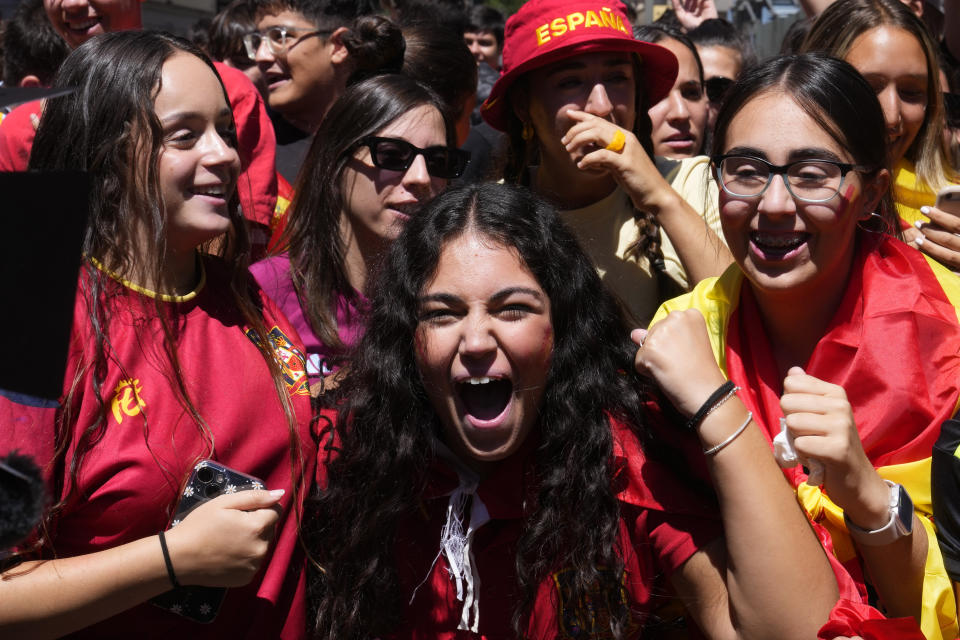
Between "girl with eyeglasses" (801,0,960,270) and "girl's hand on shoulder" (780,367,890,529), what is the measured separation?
1246mm

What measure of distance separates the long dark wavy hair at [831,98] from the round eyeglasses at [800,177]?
0.07 meters

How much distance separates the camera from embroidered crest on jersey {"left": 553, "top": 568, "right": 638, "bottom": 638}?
228 cm

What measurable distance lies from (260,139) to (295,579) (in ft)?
6.11

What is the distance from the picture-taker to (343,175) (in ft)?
10.3

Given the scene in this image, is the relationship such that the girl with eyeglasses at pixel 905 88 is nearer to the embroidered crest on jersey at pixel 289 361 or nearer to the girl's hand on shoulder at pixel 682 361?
the girl's hand on shoulder at pixel 682 361

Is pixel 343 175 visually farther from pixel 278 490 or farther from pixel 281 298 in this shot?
pixel 278 490

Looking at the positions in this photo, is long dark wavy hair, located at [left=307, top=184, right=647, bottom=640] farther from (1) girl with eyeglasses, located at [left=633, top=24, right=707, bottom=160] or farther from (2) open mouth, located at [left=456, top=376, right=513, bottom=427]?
(1) girl with eyeglasses, located at [left=633, top=24, right=707, bottom=160]

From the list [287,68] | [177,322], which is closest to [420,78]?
[287,68]

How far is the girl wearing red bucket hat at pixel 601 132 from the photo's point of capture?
2.98 meters

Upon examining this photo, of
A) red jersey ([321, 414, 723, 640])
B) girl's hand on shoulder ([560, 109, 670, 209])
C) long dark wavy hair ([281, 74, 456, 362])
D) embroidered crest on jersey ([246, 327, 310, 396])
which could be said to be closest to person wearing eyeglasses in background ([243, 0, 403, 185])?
long dark wavy hair ([281, 74, 456, 362])

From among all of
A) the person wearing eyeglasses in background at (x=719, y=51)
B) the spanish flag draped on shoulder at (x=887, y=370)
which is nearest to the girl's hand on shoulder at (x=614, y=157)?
the spanish flag draped on shoulder at (x=887, y=370)

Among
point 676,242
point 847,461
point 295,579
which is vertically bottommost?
point 295,579

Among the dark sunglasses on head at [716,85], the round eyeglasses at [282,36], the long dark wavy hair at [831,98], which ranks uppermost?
the long dark wavy hair at [831,98]

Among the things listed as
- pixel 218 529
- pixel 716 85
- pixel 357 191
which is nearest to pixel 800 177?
pixel 357 191
